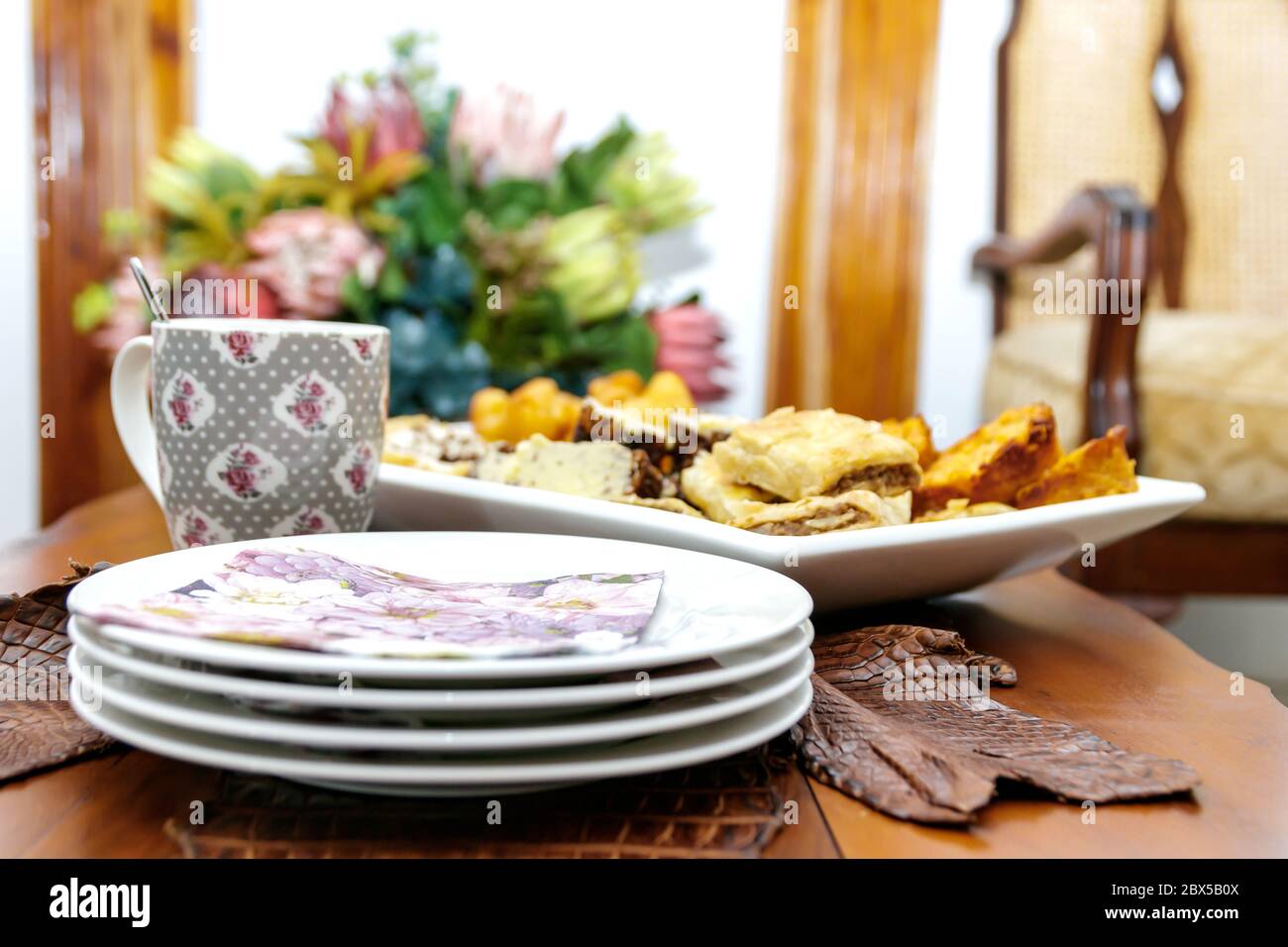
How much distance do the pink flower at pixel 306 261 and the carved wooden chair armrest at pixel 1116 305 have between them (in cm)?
92

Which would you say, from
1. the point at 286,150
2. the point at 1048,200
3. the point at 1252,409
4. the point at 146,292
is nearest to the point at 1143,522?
the point at 146,292

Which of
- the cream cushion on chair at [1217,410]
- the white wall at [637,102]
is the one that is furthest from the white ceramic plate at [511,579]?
the white wall at [637,102]

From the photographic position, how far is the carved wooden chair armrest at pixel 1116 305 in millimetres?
1383

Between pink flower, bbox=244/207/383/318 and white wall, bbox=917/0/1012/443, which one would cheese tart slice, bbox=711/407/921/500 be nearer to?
pink flower, bbox=244/207/383/318

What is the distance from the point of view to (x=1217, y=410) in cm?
138

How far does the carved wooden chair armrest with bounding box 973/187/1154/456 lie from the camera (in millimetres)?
1383

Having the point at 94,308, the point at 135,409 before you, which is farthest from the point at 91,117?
the point at 135,409

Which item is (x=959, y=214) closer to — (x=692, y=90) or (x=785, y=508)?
(x=692, y=90)

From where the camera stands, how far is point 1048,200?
6.44ft

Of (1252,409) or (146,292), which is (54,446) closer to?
(146,292)

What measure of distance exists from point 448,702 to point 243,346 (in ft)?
1.20

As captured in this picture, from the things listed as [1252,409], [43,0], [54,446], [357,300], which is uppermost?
[43,0]
